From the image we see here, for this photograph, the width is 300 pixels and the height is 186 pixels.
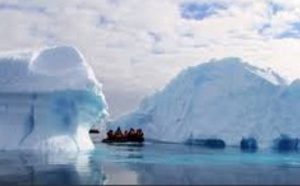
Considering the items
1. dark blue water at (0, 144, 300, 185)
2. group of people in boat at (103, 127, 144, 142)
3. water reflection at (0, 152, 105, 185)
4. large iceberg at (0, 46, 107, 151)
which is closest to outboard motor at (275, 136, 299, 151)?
group of people in boat at (103, 127, 144, 142)

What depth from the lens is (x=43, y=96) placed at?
83.2 ft

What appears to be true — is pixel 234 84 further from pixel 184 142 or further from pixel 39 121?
pixel 39 121

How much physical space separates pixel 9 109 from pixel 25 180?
1222 centimetres

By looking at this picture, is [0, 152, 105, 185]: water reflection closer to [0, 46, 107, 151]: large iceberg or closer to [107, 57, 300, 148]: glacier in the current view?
[0, 46, 107, 151]: large iceberg

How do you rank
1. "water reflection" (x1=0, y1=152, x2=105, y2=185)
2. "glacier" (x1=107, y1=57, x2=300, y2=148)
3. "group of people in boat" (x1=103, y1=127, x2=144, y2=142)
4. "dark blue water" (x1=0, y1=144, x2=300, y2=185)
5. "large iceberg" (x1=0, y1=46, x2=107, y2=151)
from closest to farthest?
"water reflection" (x1=0, y1=152, x2=105, y2=185) → "dark blue water" (x1=0, y1=144, x2=300, y2=185) → "large iceberg" (x1=0, y1=46, x2=107, y2=151) → "glacier" (x1=107, y1=57, x2=300, y2=148) → "group of people in boat" (x1=103, y1=127, x2=144, y2=142)

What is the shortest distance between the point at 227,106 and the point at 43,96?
14.6m

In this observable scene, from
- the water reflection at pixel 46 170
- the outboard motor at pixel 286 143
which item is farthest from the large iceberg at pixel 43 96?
the outboard motor at pixel 286 143

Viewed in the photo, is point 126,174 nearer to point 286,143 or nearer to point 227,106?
point 227,106

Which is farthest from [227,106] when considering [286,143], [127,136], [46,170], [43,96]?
[46,170]

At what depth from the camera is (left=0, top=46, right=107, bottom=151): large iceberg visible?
2500 cm

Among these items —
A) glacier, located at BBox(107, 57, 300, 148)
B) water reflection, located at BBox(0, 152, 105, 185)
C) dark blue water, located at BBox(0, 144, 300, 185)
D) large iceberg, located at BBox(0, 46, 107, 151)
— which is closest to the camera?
water reflection, located at BBox(0, 152, 105, 185)

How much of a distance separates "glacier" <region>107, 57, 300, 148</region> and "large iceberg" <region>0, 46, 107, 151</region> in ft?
40.7

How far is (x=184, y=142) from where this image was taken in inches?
1513

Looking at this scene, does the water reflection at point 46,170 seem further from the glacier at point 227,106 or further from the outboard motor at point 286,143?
the outboard motor at point 286,143
